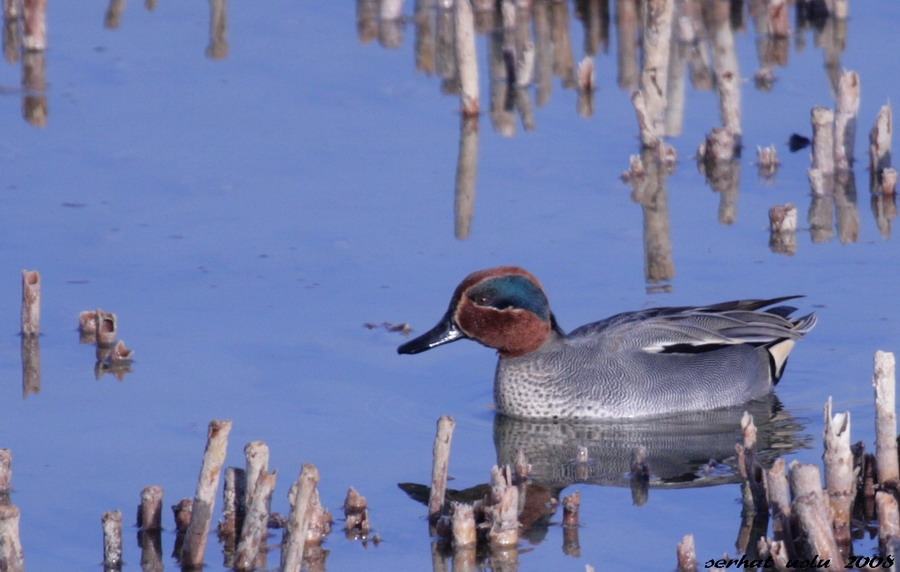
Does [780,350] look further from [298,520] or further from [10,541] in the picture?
[10,541]

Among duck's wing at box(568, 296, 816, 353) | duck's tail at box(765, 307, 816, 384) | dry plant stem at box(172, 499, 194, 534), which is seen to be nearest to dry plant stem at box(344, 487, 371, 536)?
dry plant stem at box(172, 499, 194, 534)

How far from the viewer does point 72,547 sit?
22.1ft

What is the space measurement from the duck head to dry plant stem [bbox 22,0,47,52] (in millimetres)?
6737

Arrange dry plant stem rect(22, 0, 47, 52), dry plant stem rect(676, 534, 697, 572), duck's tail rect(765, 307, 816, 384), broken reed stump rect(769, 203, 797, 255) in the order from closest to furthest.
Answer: dry plant stem rect(676, 534, 697, 572) < duck's tail rect(765, 307, 816, 384) < broken reed stump rect(769, 203, 797, 255) < dry plant stem rect(22, 0, 47, 52)

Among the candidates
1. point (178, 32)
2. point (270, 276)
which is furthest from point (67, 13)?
point (270, 276)

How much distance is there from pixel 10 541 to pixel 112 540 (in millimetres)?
565

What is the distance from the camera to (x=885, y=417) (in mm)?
6434

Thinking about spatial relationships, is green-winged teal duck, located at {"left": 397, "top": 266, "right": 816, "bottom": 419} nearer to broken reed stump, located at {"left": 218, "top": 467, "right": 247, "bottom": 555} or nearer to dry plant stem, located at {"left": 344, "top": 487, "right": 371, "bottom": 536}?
dry plant stem, located at {"left": 344, "top": 487, "right": 371, "bottom": 536}

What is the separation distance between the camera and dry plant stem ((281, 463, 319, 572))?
18.8ft

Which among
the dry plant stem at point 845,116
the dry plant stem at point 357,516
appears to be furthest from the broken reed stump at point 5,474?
the dry plant stem at point 845,116

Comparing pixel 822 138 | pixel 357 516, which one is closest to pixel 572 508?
pixel 357 516

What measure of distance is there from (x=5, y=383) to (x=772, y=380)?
4.01 meters

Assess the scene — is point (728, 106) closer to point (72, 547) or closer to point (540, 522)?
point (540, 522)

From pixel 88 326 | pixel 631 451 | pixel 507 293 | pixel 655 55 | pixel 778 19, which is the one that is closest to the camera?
pixel 631 451
